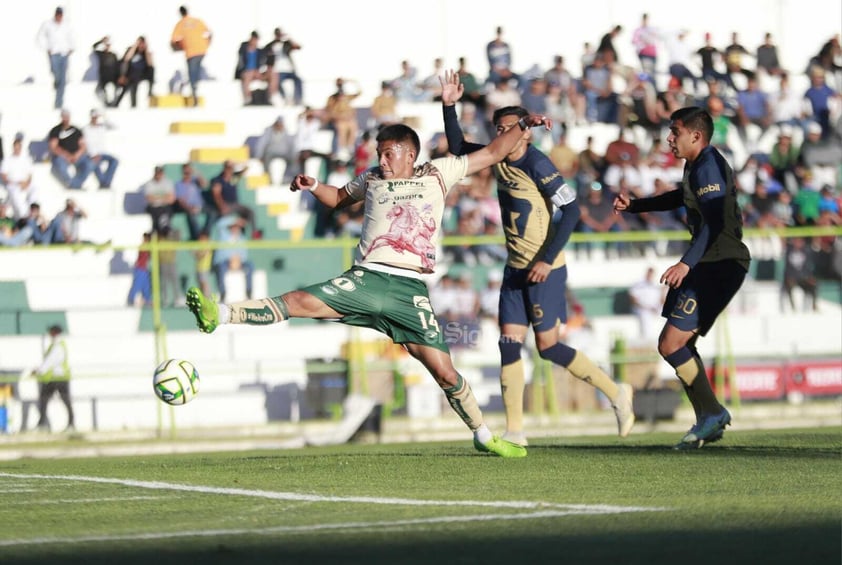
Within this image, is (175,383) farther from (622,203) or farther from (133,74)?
(133,74)

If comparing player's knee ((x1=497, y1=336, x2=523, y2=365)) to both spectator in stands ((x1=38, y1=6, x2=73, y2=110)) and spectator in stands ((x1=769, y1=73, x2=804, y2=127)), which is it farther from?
spectator in stands ((x1=769, y1=73, x2=804, y2=127))

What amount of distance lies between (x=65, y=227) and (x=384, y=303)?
14.0 meters

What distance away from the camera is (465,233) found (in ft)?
75.3

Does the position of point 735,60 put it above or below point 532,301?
above

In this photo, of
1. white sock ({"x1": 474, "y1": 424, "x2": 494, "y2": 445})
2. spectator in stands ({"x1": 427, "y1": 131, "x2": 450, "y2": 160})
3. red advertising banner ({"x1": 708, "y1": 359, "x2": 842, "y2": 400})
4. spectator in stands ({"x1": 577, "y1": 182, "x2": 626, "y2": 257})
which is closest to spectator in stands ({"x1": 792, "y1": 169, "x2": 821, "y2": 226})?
spectator in stands ({"x1": 577, "y1": 182, "x2": 626, "y2": 257})

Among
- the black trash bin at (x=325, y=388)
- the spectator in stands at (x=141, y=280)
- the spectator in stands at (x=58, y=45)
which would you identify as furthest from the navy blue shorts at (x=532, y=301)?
the spectator in stands at (x=58, y=45)

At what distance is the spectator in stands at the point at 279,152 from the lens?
1023 inches

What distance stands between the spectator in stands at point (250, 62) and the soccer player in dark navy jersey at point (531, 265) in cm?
1651

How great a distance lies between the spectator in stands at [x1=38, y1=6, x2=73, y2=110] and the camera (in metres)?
27.8

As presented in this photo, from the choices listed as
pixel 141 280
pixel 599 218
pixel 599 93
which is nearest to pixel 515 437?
pixel 141 280

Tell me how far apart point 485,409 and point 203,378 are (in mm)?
3715

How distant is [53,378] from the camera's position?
19484 millimetres

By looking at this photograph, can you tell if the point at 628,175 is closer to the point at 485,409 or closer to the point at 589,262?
the point at 589,262

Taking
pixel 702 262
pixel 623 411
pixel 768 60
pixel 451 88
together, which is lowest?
pixel 623 411
